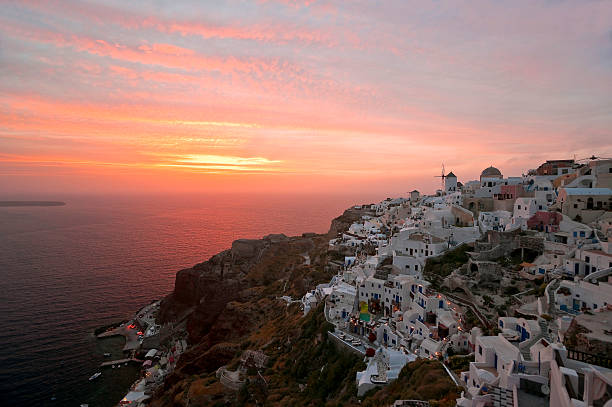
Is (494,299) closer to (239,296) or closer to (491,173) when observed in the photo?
(491,173)

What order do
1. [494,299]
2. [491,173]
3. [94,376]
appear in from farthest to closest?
[491,173] → [94,376] → [494,299]

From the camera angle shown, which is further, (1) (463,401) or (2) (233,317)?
(2) (233,317)

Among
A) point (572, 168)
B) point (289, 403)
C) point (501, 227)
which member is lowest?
point (289, 403)

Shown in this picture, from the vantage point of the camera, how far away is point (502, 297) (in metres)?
25.2

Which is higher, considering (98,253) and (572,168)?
(572,168)

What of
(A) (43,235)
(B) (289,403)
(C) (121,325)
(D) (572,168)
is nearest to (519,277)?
(B) (289,403)

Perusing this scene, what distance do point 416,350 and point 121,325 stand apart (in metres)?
50.9

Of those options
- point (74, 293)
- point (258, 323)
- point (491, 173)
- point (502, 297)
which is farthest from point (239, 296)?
point (491, 173)

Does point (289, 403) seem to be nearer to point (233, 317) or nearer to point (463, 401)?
point (463, 401)

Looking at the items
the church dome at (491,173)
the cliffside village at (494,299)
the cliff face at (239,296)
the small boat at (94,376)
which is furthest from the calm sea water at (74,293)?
the church dome at (491,173)

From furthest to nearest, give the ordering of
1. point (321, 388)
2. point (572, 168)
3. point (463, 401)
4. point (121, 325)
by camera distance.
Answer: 1. point (121, 325)
2. point (572, 168)
3. point (321, 388)
4. point (463, 401)

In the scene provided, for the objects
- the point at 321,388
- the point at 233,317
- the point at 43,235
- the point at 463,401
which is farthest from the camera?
the point at 43,235

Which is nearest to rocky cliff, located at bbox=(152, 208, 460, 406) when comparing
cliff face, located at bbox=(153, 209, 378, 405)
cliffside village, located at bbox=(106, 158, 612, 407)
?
cliff face, located at bbox=(153, 209, 378, 405)

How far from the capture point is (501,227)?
119 feet
